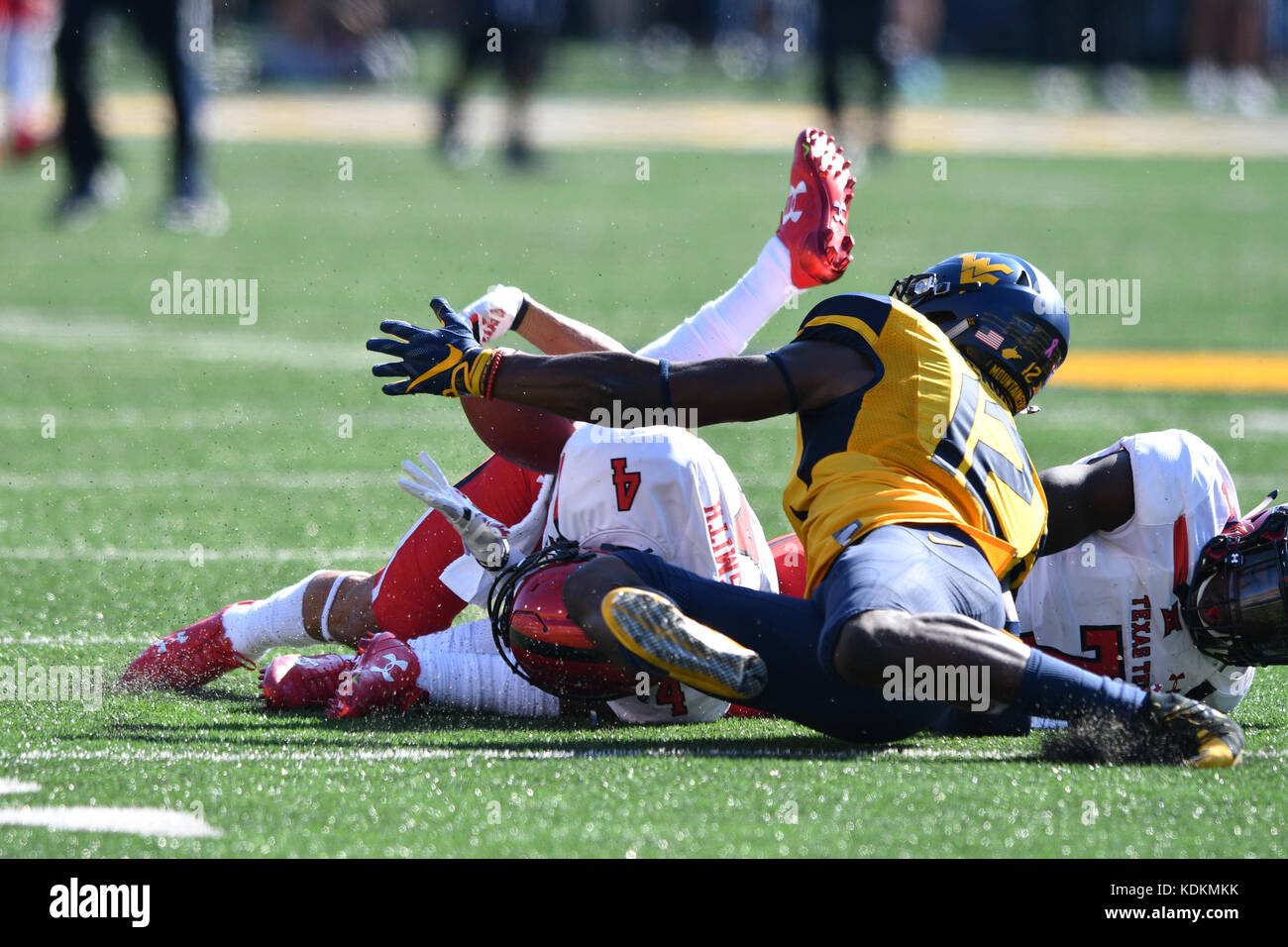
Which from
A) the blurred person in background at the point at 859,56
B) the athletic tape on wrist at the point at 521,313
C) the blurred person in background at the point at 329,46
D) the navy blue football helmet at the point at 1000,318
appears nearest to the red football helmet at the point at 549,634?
the athletic tape on wrist at the point at 521,313

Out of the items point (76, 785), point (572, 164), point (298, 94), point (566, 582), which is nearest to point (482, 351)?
point (566, 582)

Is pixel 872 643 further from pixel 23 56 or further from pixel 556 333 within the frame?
Answer: pixel 23 56

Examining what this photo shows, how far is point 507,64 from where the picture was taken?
1888 centimetres

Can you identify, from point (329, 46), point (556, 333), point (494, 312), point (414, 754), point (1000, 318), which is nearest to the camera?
point (414, 754)

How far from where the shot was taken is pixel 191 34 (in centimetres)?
1227

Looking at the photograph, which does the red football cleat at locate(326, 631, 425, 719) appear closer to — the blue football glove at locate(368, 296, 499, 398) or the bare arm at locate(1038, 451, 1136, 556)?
the blue football glove at locate(368, 296, 499, 398)

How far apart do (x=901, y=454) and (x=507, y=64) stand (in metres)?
15.6

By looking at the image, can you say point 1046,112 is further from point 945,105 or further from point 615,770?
point 615,770

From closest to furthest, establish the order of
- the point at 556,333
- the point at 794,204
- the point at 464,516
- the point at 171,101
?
the point at 464,516
the point at 556,333
the point at 794,204
the point at 171,101

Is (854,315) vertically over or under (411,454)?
over

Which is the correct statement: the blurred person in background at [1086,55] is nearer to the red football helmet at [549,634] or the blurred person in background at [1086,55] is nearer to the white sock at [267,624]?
the white sock at [267,624]

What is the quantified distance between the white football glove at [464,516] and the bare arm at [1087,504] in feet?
→ 4.04

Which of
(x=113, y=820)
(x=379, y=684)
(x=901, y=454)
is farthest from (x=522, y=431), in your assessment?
(x=113, y=820)

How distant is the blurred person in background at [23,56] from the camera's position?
54.5 feet
